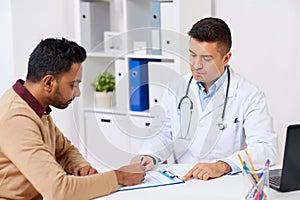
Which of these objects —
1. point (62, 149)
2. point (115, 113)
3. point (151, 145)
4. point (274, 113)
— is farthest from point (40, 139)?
point (274, 113)

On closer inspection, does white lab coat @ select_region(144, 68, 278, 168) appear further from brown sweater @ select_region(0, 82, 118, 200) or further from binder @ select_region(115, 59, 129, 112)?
binder @ select_region(115, 59, 129, 112)

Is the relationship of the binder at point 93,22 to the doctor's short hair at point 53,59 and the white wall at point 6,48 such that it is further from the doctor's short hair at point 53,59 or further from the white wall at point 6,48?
the doctor's short hair at point 53,59

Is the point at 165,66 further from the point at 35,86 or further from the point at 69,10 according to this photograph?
the point at 35,86

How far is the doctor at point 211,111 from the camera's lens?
2129mm

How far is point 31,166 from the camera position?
4.99 ft

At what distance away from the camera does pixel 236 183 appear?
1754 millimetres

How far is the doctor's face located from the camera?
→ 7.04 feet

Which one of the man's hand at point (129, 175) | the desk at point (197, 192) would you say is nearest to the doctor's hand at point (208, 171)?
the desk at point (197, 192)

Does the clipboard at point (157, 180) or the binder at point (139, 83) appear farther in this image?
the binder at point (139, 83)

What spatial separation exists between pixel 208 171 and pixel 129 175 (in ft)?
0.94

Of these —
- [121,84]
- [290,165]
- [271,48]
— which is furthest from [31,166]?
[271,48]

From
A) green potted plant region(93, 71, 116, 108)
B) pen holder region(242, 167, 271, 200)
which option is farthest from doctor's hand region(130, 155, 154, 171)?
green potted plant region(93, 71, 116, 108)

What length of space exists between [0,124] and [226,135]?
98 cm

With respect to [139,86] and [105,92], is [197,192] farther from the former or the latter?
[105,92]
